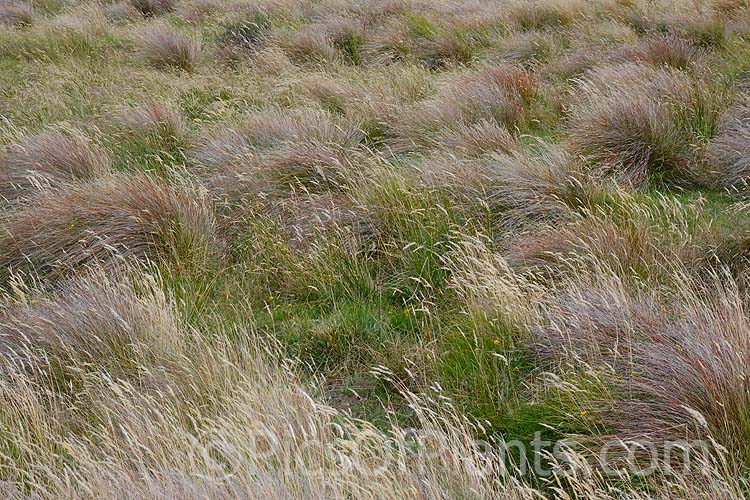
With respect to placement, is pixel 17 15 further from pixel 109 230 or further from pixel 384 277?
pixel 384 277

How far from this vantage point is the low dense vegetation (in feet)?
7.90

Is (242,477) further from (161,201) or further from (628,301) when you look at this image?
(161,201)

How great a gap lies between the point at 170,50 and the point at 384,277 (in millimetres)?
6991

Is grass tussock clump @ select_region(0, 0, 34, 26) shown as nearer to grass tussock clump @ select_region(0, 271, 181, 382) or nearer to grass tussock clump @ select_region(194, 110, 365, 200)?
grass tussock clump @ select_region(194, 110, 365, 200)

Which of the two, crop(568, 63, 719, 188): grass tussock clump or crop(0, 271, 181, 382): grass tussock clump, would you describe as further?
crop(568, 63, 719, 188): grass tussock clump

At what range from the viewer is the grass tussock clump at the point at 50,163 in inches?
220

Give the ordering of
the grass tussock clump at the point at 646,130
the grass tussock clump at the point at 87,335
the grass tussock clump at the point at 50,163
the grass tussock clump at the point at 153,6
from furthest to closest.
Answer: the grass tussock clump at the point at 153,6 < the grass tussock clump at the point at 50,163 < the grass tussock clump at the point at 646,130 < the grass tussock clump at the point at 87,335

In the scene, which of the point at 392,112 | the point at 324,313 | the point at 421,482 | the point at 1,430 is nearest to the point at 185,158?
the point at 392,112

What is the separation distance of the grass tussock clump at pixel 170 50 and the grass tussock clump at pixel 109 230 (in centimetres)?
540

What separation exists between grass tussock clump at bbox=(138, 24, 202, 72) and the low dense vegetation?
2.82ft

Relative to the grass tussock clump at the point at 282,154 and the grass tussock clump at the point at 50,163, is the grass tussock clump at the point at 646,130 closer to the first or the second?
the grass tussock clump at the point at 282,154

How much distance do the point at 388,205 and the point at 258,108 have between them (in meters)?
3.33

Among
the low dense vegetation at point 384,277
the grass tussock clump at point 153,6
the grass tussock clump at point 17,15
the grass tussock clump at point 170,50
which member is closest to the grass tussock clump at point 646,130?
the low dense vegetation at point 384,277

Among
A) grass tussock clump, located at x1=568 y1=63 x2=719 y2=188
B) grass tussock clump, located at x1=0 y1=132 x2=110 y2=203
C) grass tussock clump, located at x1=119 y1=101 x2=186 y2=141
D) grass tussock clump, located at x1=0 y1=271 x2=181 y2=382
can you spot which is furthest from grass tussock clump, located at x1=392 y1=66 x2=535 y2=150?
grass tussock clump, located at x1=0 y1=271 x2=181 y2=382
